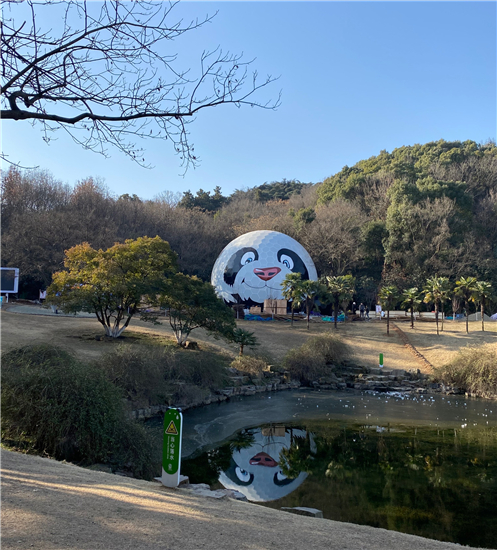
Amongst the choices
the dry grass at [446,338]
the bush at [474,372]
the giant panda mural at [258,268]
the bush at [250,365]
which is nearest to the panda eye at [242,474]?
the bush at [250,365]

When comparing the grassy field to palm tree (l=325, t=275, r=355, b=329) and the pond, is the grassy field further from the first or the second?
the pond

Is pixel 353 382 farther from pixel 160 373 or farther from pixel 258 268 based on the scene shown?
pixel 258 268

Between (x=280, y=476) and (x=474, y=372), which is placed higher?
(x=474, y=372)

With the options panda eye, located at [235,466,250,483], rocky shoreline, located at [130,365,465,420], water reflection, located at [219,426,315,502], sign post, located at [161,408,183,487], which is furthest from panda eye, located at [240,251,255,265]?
sign post, located at [161,408,183,487]

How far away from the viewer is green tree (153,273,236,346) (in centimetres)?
1936

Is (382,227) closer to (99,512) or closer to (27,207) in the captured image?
(27,207)

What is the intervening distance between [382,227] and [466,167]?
1230cm

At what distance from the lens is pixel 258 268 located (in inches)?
1238

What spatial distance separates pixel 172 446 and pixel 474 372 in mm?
15722

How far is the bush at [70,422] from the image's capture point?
27.2 ft

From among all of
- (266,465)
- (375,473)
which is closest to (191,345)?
(266,465)

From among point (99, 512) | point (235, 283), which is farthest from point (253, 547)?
→ point (235, 283)

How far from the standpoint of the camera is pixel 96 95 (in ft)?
18.4

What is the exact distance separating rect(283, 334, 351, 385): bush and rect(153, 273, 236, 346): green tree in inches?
121
